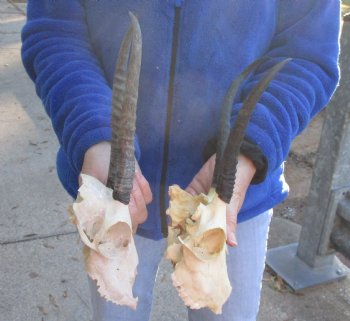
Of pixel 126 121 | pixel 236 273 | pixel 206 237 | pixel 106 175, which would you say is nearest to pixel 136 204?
pixel 106 175

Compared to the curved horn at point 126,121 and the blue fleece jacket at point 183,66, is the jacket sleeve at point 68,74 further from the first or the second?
the curved horn at point 126,121

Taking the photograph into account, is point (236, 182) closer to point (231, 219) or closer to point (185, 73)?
point (231, 219)

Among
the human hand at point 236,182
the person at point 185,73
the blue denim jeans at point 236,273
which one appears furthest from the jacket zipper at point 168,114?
the human hand at point 236,182

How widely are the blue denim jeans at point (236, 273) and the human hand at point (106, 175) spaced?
0.41 metres

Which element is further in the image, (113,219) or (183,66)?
(183,66)

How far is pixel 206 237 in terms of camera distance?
3.97 ft

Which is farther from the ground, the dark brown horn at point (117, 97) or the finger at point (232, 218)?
the dark brown horn at point (117, 97)

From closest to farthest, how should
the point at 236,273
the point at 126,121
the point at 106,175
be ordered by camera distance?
the point at 126,121
the point at 106,175
the point at 236,273

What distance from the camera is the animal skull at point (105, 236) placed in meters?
1.18

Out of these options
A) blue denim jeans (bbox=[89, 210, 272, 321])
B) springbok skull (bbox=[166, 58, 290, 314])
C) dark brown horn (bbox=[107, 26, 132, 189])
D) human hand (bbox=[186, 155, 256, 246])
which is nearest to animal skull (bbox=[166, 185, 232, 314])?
springbok skull (bbox=[166, 58, 290, 314])

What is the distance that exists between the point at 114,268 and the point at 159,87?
588 millimetres

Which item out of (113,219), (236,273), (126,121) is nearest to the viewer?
(126,121)

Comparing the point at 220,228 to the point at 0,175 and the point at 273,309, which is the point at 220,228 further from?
the point at 0,175

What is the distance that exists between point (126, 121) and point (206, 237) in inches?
13.0
